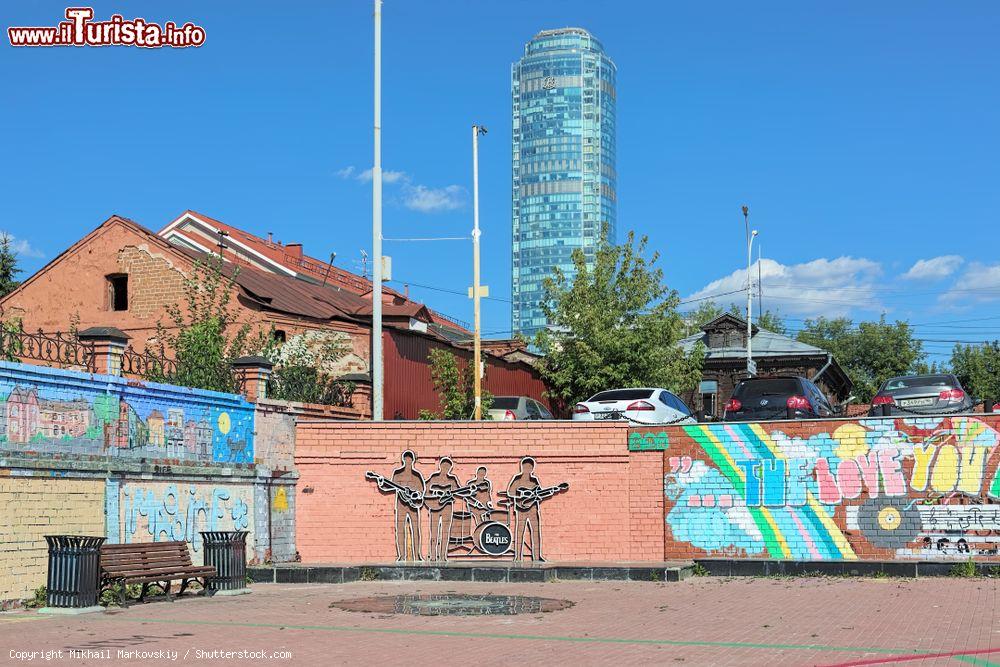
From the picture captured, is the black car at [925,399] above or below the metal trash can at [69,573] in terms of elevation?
above

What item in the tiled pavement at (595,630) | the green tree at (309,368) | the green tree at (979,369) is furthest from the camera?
the green tree at (979,369)

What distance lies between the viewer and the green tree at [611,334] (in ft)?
120

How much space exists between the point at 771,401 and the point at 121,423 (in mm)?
12305

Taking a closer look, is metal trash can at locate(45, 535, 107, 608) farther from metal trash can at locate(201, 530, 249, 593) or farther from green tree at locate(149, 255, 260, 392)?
green tree at locate(149, 255, 260, 392)

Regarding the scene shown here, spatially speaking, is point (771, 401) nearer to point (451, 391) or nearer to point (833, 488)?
point (833, 488)

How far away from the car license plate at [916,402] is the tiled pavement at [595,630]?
7.24 meters

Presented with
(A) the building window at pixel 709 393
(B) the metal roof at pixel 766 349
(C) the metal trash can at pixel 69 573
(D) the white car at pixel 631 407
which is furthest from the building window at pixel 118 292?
(A) the building window at pixel 709 393

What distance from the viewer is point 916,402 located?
77.4 feet

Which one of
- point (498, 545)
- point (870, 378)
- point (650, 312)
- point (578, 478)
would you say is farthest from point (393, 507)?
point (870, 378)

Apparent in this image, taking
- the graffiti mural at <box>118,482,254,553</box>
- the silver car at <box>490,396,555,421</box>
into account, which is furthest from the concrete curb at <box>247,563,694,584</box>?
the silver car at <box>490,396,555,421</box>

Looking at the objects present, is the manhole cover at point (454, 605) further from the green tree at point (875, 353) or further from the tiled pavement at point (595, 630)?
the green tree at point (875, 353)

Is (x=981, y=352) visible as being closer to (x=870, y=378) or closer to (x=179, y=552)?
(x=870, y=378)

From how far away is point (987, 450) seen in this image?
19297 millimetres

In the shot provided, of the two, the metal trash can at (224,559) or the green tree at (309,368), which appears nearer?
the metal trash can at (224,559)
